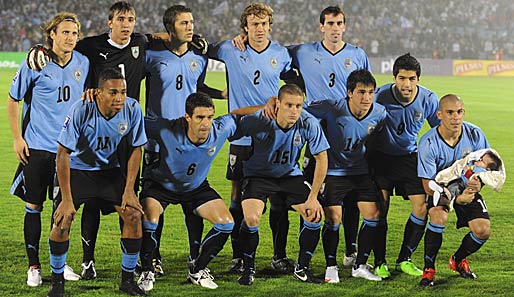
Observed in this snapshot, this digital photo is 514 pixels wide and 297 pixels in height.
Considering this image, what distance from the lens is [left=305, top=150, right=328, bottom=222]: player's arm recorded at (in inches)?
244

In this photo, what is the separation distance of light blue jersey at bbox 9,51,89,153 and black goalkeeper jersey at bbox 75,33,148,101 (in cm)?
27

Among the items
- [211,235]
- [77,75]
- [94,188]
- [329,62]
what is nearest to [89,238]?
[94,188]

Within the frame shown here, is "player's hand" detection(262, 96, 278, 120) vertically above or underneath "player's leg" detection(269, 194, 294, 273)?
above

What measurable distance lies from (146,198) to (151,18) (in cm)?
3021

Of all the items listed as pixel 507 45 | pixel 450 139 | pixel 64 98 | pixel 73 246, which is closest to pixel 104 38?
pixel 64 98

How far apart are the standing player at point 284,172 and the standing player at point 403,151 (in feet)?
2.16

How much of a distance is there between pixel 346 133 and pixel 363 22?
32704mm

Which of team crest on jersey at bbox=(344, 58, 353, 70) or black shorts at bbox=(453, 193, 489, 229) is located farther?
team crest on jersey at bbox=(344, 58, 353, 70)

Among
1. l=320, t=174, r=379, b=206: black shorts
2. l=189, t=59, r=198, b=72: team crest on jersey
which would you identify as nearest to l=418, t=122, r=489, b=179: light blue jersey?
l=320, t=174, r=379, b=206: black shorts

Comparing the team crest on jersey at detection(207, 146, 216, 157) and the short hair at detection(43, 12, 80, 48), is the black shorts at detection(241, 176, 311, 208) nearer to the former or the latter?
the team crest on jersey at detection(207, 146, 216, 157)

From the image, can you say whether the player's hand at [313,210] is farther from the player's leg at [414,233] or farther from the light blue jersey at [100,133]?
the light blue jersey at [100,133]

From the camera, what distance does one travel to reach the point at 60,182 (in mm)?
5551

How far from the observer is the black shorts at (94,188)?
5.74m

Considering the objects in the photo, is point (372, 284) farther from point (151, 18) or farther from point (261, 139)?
point (151, 18)
